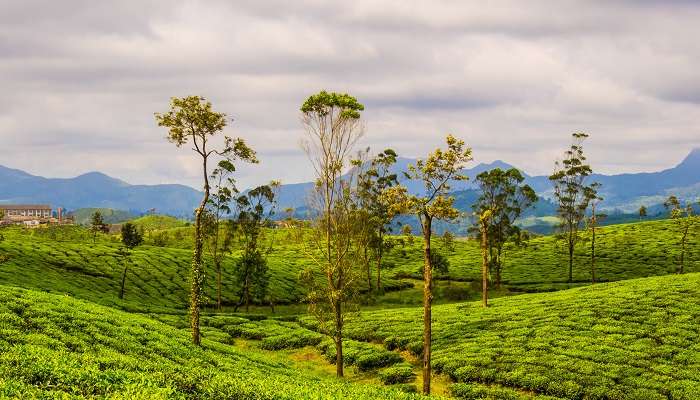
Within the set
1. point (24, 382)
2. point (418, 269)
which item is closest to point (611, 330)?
point (24, 382)

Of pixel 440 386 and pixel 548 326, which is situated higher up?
pixel 548 326

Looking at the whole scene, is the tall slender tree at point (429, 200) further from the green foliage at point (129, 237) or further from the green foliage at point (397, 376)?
the green foliage at point (129, 237)

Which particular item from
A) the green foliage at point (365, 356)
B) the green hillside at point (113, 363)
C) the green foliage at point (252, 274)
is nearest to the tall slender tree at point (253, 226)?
the green foliage at point (252, 274)

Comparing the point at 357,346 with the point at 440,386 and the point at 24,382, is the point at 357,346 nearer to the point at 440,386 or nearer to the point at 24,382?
the point at 440,386

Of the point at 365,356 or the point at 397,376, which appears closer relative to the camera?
the point at 397,376

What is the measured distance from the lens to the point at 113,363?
23953 millimetres

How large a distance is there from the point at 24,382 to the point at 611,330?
47445mm

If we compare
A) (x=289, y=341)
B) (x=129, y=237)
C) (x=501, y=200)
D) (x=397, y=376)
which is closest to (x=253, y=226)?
(x=129, y=237)

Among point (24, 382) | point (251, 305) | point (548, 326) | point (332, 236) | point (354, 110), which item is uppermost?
point (354, 110)

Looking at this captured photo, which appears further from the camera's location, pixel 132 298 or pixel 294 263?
pixel 294 263

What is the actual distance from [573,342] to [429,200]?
21.6 m

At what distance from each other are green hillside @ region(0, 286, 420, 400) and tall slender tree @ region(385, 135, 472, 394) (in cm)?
832

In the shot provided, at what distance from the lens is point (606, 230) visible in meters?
168

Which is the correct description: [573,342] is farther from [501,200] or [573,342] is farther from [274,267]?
[274,267]
